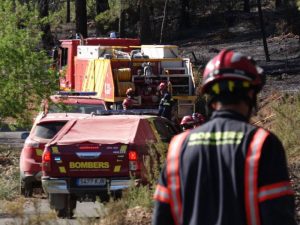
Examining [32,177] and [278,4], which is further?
[278,4]

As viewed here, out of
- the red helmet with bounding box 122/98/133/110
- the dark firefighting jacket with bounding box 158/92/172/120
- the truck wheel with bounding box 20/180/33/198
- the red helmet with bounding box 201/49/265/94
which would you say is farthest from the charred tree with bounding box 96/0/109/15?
the red helmet with bounding box 201/49/265/94

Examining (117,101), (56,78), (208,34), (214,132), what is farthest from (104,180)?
(208,34)

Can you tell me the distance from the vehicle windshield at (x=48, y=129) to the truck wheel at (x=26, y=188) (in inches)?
33.3

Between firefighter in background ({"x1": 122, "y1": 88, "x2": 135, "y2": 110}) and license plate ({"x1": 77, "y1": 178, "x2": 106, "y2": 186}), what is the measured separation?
1013 cm

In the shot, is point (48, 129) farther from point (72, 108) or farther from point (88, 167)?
point (72, 108)

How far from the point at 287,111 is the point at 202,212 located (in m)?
13.8

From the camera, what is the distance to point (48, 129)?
14234mm

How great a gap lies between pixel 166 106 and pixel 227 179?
60.5ft

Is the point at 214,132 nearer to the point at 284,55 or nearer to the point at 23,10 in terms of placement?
the point at 23,10

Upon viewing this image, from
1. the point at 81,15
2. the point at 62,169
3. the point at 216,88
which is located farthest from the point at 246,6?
the point at 216,88

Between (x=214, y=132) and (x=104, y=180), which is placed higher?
(x=214, y=132)

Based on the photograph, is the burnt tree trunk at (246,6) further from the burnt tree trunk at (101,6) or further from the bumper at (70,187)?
the bumper at (70,187)

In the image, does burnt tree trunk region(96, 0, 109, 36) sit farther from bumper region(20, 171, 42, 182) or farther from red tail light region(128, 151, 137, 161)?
red tail light region(128, 151, 137, 161)

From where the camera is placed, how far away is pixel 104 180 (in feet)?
39.5
